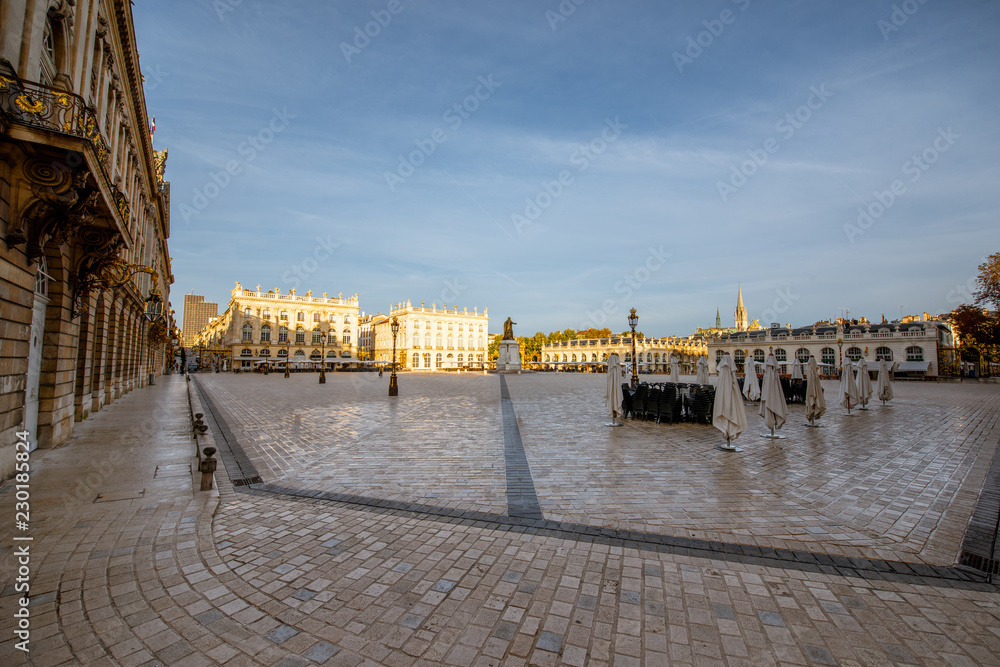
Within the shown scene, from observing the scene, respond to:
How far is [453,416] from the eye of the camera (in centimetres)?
1477

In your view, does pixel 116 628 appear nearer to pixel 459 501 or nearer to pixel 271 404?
pixel 459 501

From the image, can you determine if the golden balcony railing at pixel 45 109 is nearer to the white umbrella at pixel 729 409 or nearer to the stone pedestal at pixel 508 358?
the white umbrella at pixel 729 409

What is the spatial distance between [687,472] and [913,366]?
68445 mm

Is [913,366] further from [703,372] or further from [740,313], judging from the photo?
[740,313]

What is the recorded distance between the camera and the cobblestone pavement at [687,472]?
536cm

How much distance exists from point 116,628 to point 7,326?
6.43 metres

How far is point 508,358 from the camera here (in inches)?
2140

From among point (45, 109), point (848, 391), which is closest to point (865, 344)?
point (848, 391)

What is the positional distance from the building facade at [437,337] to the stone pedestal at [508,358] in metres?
34.9

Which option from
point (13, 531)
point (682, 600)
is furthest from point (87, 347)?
point (682, 600)

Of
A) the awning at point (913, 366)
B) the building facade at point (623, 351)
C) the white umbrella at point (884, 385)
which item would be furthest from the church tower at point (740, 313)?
the white umbrella at point (884, 385)

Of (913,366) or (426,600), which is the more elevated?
(913,366)

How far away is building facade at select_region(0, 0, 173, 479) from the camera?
6.67 m

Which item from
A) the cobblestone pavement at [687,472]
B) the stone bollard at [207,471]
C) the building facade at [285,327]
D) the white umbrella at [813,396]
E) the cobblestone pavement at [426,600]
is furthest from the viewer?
the building facade at [285,327]
